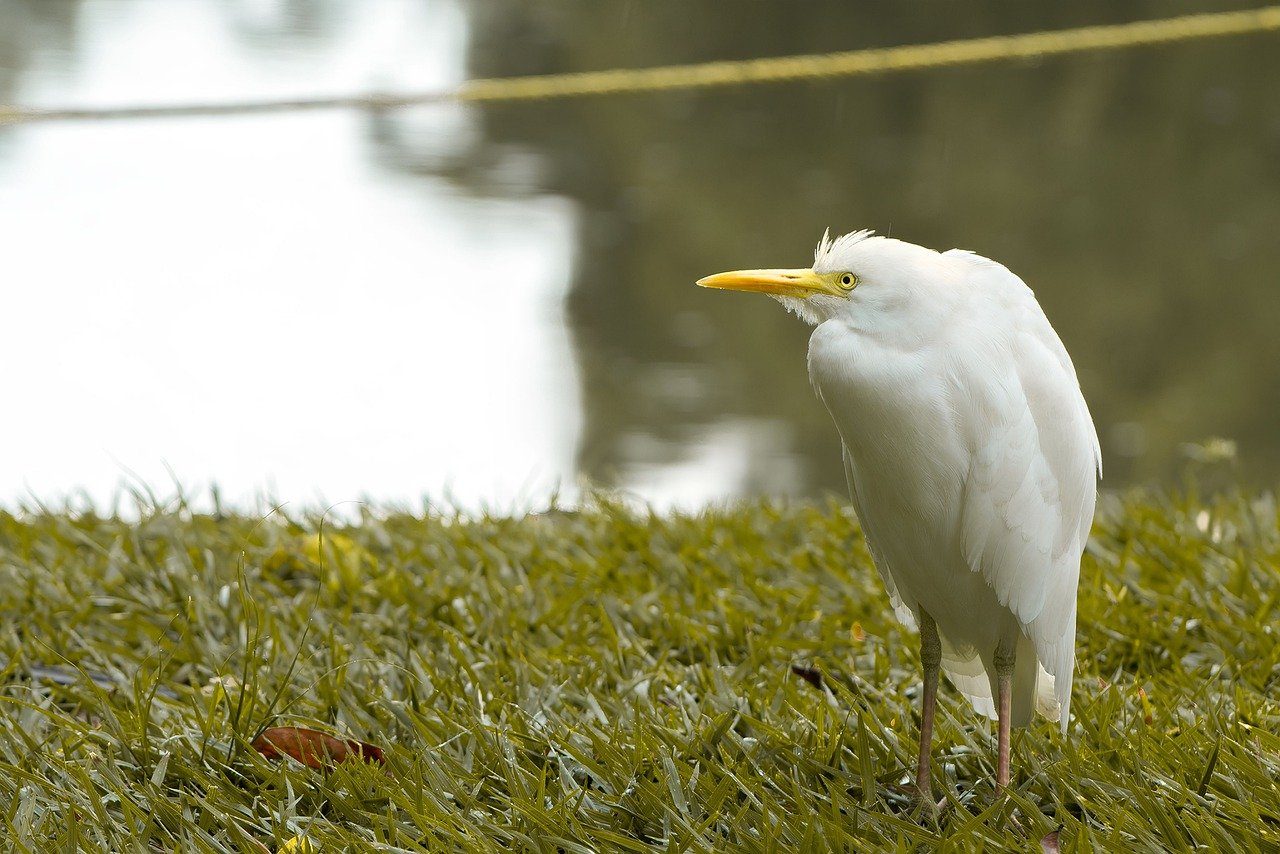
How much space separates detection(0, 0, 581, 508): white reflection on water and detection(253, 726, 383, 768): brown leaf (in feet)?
5.50

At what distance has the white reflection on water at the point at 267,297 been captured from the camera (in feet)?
17.1

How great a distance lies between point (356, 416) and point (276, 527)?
202 centimetres

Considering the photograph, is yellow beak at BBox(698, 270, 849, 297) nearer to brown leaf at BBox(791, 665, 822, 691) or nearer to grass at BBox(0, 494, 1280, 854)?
grass at BBox(0, 494, 1280, 854)

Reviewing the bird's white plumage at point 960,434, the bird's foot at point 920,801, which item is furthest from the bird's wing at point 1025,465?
the bird's foot at point 920,801

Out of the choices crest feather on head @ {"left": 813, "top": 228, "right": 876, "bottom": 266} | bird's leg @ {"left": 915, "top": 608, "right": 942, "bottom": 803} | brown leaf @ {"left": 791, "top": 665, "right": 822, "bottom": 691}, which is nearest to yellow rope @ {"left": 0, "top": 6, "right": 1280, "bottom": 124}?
brown leaf @ {"left": 791, "top": 665, "right": 822, "bottom": 691}

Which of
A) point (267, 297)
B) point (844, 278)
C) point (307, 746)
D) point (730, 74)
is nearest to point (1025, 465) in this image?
point (844, 278)

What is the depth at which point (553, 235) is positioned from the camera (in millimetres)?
6680

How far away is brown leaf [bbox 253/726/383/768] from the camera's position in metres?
2.20

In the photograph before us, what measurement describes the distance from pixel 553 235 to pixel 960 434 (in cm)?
500

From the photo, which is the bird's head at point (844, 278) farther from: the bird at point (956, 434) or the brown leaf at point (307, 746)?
the brown leaf at point (307, 746)

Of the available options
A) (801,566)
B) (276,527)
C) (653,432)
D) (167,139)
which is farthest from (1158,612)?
(167,139)

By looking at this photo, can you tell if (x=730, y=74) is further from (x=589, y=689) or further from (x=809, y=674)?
(x=589, y=689)

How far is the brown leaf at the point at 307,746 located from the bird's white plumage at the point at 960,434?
2.94 ft

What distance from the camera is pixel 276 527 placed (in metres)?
3.53
